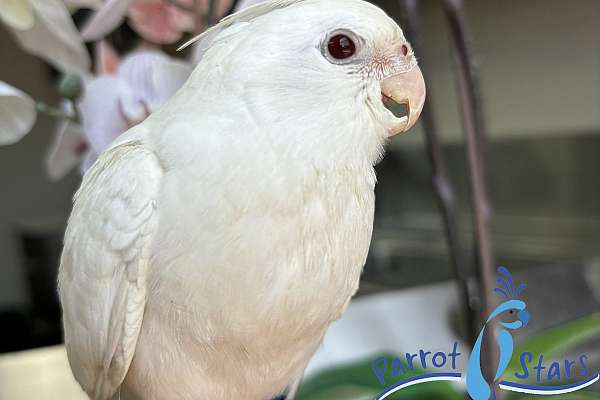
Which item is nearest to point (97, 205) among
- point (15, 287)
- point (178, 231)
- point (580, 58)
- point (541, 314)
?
point (178, 231)

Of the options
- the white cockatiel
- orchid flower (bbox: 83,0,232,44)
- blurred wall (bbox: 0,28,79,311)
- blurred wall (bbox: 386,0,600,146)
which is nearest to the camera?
the white cockatiel

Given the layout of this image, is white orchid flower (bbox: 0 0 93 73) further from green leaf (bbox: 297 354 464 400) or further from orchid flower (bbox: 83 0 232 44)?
green leaf (bbox: 297 354 464 400)

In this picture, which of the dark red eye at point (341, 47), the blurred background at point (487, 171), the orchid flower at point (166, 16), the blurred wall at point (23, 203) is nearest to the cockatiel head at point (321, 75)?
the dark red eye at point (341, 47)

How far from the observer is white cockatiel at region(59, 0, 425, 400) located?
19cm

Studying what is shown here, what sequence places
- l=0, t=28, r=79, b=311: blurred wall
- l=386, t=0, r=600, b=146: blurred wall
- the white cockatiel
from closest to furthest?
the white cockatiel < l=386, t=0, r=600, b=146: blurred wall < l=0, t=28, r=79, b=311: blurred wall

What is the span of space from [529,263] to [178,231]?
40.9 inches

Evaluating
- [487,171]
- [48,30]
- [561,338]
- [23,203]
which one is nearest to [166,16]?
[48,30]

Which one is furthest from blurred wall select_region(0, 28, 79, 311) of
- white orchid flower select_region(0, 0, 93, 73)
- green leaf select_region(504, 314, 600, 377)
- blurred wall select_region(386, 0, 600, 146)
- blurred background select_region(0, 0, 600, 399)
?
green leaf select_region(504, 314, 600, 377)

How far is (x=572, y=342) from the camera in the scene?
0.33m

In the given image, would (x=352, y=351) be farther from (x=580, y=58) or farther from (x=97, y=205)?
(x=580, y=58)

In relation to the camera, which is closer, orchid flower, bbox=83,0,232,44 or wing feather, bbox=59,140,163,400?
wing feather, bbox=59,140,163,400

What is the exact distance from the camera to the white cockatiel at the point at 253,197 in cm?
19

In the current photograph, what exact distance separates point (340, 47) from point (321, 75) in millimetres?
11

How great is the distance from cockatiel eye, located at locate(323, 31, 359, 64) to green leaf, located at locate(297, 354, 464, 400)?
0.15 m
